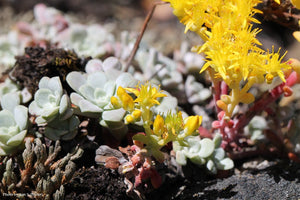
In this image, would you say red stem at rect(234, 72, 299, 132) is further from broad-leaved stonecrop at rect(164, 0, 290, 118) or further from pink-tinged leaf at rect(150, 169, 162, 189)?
pink-tinged leaf at rect(150, 169, 162, 189)

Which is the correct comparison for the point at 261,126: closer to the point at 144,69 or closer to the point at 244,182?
the point at 244,182

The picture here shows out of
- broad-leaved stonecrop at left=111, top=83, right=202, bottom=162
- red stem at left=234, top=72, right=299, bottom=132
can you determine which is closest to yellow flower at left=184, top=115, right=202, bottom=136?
broad-leaved stonecrop at left=111, top=83, right=202, bottom=162

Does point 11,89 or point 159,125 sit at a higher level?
point 159,125

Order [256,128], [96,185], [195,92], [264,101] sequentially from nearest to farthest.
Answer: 1. [96,185]
2. [264,101]
3. [256,128]
4. [195,92]

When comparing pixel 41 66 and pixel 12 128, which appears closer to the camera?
pixel 12 128

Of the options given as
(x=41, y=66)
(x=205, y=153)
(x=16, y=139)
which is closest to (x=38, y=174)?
(x=16, y=139)

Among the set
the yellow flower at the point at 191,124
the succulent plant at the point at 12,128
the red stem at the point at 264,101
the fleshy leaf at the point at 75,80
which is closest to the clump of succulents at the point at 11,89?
the succulent plant at the point at 12,128

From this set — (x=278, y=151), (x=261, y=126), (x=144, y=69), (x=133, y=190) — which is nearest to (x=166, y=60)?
(x=144, y=69)

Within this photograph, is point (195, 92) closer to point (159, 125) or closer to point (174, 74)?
point (174, 74)
